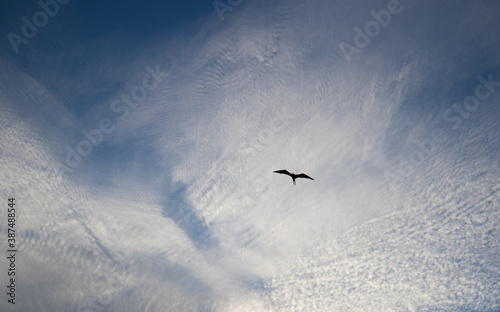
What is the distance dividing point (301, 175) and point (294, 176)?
2.45ft

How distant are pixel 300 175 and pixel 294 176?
2.17ft

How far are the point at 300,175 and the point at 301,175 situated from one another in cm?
9

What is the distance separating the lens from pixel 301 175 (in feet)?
69.2

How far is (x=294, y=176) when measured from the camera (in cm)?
2155

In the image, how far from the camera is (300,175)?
2112cm
